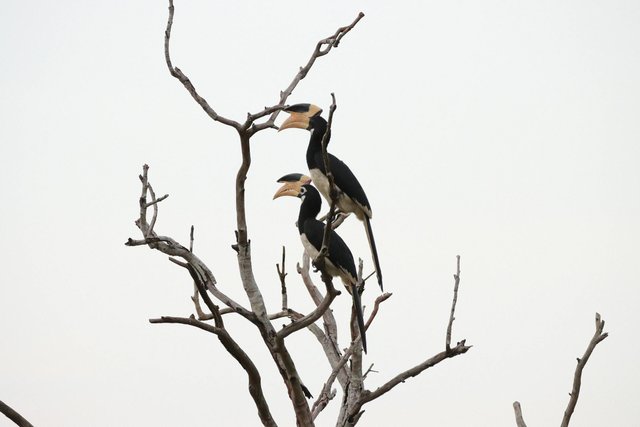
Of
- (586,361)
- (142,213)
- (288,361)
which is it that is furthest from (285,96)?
(586,361)

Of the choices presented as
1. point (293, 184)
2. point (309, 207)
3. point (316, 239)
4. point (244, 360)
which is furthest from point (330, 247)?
point (244, 360)

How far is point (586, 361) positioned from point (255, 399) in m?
1.66

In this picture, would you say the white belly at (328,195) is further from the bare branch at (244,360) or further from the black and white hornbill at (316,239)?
the bare branch at (244,360)

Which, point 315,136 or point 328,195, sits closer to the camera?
point 328,195

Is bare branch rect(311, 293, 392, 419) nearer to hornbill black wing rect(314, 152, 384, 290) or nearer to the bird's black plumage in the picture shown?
the bird's black plumage

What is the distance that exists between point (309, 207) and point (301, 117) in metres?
0.60

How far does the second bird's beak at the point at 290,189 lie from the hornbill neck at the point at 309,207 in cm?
15

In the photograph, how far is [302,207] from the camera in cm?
591

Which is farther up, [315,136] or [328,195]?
[315,136]

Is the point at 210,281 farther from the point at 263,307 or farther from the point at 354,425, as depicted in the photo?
the point at 354,425

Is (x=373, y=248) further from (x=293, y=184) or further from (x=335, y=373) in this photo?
(x=335, y=373)

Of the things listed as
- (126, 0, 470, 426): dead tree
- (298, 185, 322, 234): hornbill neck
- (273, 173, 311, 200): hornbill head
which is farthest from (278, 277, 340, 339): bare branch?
(273, 173, 311, 200): hornbill head

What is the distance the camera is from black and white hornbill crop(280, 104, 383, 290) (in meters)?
5.76

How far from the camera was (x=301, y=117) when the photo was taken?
19.2 feet
